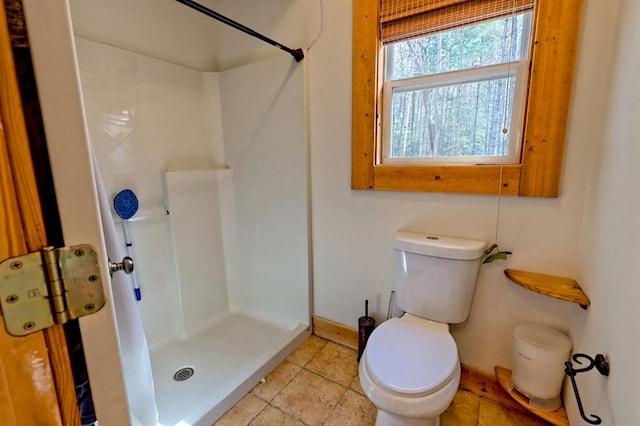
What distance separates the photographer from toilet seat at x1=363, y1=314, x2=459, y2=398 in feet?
3.43

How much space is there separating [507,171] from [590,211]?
34cm

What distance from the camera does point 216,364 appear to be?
5.83ft

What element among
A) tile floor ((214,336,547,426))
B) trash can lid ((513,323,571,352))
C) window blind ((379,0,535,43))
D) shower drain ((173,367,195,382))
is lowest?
shower drain ((173,367,195,382))

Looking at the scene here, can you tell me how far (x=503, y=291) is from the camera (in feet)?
4.67

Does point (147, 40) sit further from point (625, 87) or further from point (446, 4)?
point (625, 87)

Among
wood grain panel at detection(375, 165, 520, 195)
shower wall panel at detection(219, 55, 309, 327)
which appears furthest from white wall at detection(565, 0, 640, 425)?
shower wall panel at detection(219, 55, 309, 327)

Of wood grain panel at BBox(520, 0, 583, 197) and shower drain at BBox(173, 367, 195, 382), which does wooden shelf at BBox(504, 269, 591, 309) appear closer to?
wood grain panel at BBox(520, 0, 583, 197)

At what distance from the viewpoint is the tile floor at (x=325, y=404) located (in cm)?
135

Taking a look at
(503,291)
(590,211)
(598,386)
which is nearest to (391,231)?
(503,291)

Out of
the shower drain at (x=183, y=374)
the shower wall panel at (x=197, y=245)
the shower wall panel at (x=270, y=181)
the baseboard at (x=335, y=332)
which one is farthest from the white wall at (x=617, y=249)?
the shower wall panel at (x=197, y=245)

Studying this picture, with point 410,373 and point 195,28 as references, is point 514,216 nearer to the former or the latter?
point 410,373

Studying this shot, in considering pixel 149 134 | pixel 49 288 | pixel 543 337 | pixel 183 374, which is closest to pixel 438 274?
pixel 543 337

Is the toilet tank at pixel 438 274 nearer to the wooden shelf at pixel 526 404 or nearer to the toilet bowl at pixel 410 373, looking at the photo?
the toilet bowl at pixel 410 373

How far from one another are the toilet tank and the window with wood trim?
0.28 m
